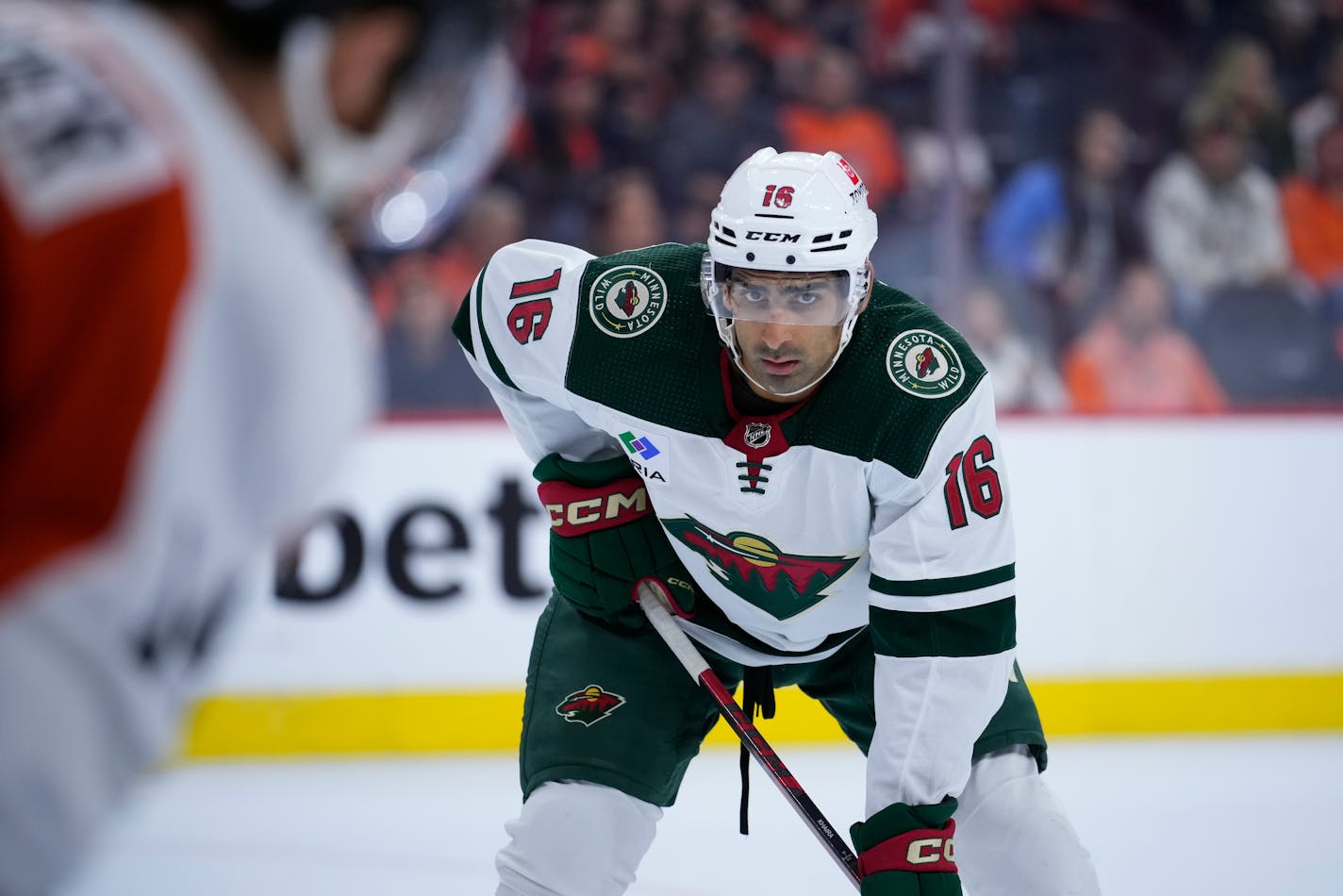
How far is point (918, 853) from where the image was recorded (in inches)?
70.1

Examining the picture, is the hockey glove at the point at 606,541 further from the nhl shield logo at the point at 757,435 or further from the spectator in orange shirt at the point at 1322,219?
the spectator in orange shirt at the point at 1322,219

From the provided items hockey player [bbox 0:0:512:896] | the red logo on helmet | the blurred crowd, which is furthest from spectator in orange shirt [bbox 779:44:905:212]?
hockey player [bbox 0:0:512:896]

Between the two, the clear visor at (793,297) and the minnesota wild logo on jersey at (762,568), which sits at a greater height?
the clear visor at (793,297)

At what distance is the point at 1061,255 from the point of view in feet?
14.6

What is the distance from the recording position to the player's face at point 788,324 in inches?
74.3

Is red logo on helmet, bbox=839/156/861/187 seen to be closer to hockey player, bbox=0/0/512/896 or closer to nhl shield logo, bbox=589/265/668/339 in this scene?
nhl shield logo, bbox=589/265/668/339

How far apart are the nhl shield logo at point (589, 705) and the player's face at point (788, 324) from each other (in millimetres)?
489

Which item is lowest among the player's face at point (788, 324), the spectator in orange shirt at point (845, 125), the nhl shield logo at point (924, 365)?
the nhl shield logo at point (924, 365)

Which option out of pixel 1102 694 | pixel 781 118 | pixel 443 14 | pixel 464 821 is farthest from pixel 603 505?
pixel 781 118

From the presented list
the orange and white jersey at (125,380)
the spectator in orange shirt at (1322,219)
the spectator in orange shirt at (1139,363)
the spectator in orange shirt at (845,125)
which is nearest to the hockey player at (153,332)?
the orange and white jersey at (125,380)

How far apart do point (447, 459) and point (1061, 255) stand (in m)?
1.97

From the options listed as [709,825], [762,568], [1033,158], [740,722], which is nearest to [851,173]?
[762,568]

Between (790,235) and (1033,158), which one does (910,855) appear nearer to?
(790,235)

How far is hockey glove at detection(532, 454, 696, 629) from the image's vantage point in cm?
216
